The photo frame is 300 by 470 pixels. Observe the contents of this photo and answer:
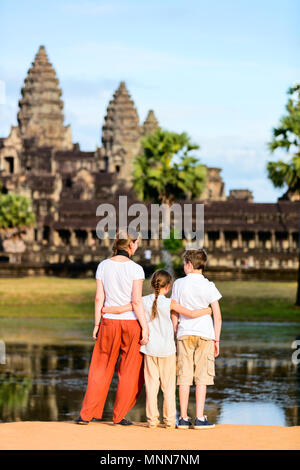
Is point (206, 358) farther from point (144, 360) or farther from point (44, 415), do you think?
point (44, 415)

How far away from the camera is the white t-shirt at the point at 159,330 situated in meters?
12.7

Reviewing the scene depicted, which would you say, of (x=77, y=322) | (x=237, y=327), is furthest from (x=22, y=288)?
A: (x=237, y=327)

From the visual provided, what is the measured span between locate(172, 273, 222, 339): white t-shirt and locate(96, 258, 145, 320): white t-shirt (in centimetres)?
60

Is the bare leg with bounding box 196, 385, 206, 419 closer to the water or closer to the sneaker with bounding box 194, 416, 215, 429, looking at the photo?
the sneaker with bounding box 194, 416, 215, 429

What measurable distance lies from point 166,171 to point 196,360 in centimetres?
4921

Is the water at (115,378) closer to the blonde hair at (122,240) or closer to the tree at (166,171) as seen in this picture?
the blonde hair at (122,240)

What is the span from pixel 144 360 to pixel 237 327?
24.0 meters

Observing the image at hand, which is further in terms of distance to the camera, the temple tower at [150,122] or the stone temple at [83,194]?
the temple tower at [150,122]

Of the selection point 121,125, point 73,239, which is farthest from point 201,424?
point 121,125

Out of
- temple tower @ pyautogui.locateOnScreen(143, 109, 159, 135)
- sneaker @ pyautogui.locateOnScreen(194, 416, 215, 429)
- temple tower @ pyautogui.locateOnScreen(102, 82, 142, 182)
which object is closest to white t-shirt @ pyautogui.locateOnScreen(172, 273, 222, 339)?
sneaker @ pyautogui.locateOnScreen(194, 416, 215, 429)

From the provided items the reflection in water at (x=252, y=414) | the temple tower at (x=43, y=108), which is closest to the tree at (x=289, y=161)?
the reflection in water at (x=252, y=414)

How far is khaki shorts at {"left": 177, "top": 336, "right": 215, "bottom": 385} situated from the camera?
12.8 m

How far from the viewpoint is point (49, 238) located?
95.1m

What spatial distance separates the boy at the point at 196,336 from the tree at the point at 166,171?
48.3m
